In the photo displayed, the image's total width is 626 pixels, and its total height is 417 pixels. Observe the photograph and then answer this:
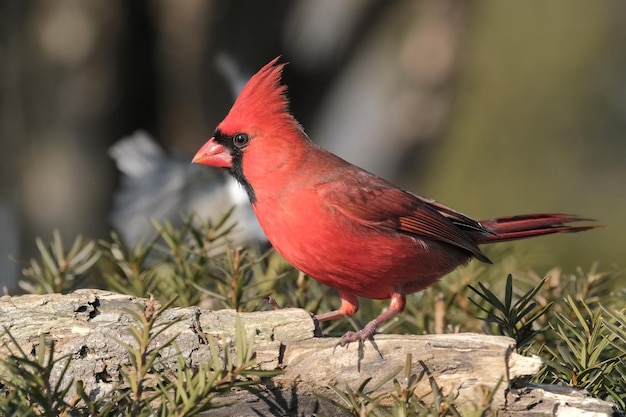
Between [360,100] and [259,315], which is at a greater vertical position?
[360,100]

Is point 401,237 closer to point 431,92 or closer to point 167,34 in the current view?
point 167,34

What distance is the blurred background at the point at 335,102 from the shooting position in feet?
15.5

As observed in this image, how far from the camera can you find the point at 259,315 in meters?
1.64

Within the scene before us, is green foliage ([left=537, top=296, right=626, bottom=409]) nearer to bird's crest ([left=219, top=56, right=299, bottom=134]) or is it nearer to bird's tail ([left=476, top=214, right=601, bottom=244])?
bird's tail ([left=476, top=214, right=601, bottom=244])

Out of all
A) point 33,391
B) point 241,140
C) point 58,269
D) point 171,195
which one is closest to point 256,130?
point 241,140

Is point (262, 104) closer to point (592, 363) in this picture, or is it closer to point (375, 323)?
point (375, 323)

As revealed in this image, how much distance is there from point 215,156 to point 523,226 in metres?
0.84

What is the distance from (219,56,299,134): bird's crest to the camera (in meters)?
2.35

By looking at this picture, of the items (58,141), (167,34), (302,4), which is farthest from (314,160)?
(302,4)

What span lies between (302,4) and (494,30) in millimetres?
2957

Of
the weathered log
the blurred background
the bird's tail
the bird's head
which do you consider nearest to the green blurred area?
the blurred background

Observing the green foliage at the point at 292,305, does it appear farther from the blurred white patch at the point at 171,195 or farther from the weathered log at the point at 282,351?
the blurred white patch at the point at 171,195

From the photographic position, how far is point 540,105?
8.77m

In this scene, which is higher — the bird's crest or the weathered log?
the bird's crest
